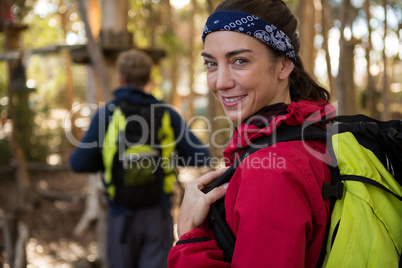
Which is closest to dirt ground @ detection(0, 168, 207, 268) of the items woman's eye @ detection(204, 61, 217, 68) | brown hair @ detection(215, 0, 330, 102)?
woman's eye @ detection(204, 61, 217, 68)

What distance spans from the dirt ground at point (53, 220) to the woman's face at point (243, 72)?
151 inches

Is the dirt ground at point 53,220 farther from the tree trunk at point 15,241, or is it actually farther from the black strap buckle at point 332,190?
the black strap buckle at point 332,190

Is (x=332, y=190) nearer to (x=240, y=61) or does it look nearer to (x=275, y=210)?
(x=275, y=210)

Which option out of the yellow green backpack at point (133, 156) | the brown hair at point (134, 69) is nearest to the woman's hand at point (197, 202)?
the yellow green backpack at point (133, 156)

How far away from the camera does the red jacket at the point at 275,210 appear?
3.39ft

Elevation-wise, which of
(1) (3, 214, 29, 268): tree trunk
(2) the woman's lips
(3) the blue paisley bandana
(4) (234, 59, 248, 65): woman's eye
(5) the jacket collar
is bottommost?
(1) (3, 214, 29, 268): tree trunk

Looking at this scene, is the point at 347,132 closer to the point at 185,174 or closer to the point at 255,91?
the point at 255,91

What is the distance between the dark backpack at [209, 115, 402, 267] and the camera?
42.4 inches

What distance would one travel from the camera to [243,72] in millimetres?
1349

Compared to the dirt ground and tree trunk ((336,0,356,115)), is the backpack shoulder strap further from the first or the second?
the dirt ground

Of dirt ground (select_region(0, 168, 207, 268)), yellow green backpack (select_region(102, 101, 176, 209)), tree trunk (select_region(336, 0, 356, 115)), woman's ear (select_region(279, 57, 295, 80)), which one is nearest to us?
woman's ear (select_region(279, 57, 295, 80))

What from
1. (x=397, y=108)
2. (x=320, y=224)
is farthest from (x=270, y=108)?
(x=397, y=108)

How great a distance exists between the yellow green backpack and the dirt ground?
6.99 feet

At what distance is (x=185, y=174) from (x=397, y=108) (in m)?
13.7
